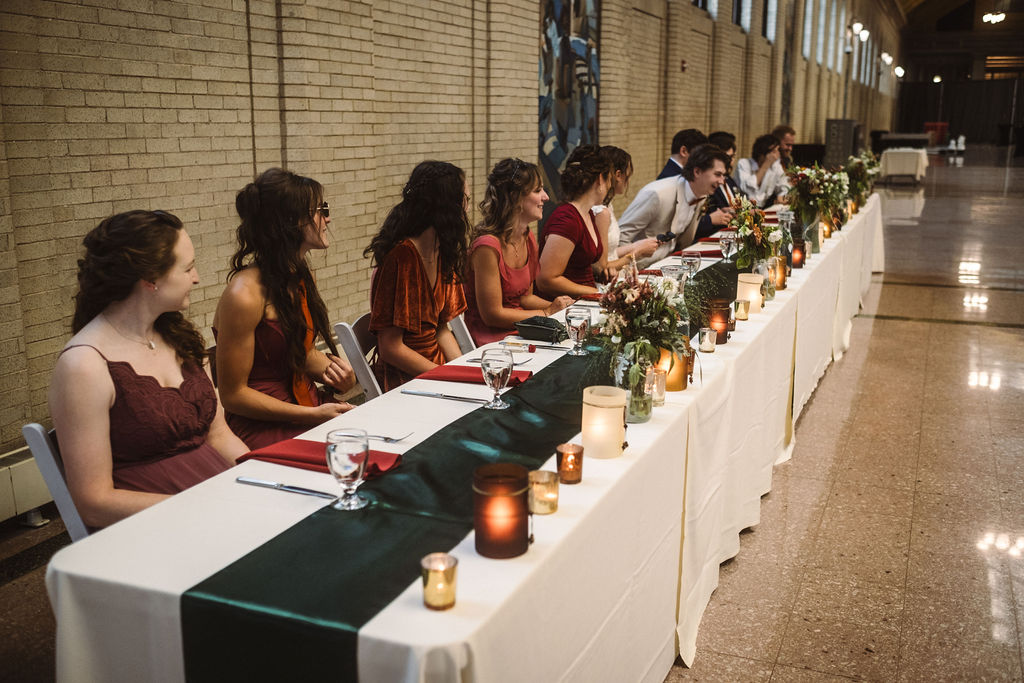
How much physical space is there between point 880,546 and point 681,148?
396 cm

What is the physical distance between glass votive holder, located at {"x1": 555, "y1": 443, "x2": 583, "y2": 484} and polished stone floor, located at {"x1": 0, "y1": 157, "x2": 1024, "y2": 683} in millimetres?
1049

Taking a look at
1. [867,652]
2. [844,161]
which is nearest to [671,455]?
[867,652]

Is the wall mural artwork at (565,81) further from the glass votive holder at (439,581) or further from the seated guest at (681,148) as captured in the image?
the glass votive holder at (439,581)

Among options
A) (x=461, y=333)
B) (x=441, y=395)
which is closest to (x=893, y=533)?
(x=461, y=333)

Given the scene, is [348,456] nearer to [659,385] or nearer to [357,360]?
[659,385]

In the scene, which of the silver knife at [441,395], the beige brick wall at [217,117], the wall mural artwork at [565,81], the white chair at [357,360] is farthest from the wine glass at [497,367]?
the wall mural artwork at [565,81]

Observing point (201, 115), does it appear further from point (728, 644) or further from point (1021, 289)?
point (1021, 289)

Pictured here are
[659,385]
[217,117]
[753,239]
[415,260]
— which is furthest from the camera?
[217,117]

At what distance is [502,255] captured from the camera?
4.13 m

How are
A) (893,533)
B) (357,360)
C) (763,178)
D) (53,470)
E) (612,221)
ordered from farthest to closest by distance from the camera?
(763,178), (612,221), (893,533), (357,360), (53,470)

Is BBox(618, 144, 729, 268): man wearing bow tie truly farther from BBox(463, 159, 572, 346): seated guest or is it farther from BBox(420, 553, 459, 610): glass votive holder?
BBox(420, 553, 459, 610): glass votive holder

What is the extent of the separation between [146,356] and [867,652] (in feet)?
7.56

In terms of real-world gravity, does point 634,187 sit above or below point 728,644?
above

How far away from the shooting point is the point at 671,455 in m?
2.46
